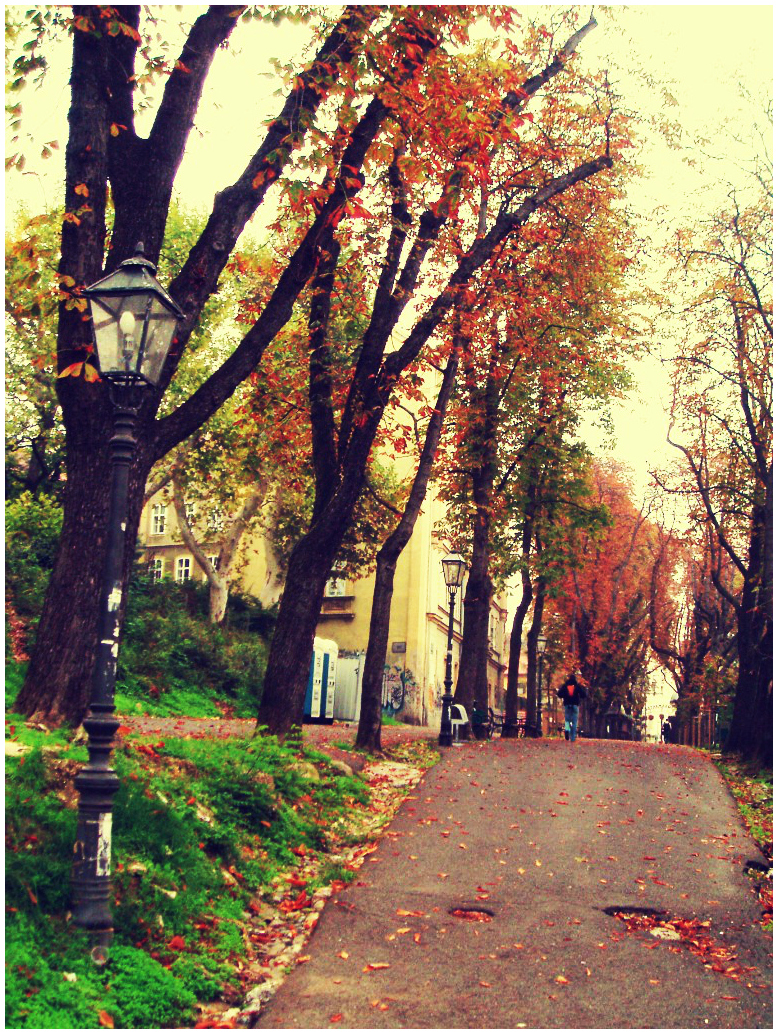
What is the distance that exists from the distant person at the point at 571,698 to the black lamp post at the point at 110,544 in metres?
20.0

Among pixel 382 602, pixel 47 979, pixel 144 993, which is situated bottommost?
pixel 144 993

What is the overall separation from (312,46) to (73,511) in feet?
21.5

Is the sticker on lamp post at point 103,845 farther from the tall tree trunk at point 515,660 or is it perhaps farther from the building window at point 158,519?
the building window at point 158,519

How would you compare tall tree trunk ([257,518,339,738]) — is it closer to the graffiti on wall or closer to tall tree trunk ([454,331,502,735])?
tall tree trunk ([454,331,502,735])

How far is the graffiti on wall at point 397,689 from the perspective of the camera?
36344 mm

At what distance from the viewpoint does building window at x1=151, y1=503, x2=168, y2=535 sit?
43.0 meters

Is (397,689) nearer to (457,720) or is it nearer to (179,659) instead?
(179,659)

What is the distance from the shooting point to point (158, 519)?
43.2 m

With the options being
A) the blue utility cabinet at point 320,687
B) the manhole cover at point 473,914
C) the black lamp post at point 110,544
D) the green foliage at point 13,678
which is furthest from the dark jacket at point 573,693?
the black lamp post at point 110,544

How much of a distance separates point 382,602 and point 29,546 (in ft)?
34.3

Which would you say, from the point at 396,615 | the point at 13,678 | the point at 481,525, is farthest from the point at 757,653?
the point at 396,615

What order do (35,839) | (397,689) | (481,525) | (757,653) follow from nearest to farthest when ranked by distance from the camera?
(35,839) < (757,653) < (481,525) < (397,689)

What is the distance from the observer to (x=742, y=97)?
18125mm

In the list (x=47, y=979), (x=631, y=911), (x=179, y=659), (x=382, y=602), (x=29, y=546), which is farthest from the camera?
(x=179, y=659)
